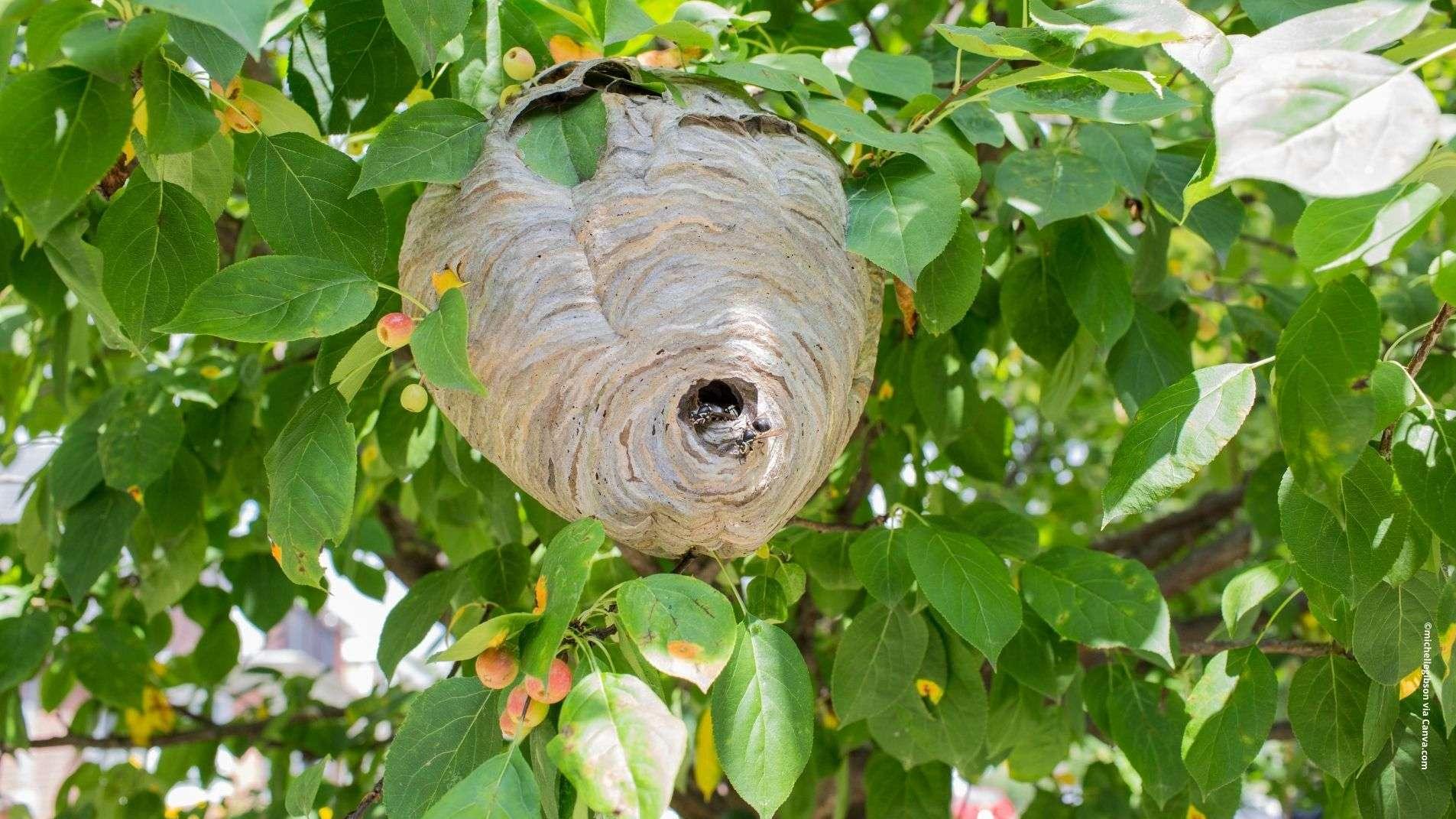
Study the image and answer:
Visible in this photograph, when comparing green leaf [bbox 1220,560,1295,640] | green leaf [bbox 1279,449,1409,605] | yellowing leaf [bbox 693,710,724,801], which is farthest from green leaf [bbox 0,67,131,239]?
yellowing leaf [bbox 693,710,724,801]

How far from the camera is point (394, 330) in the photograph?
4.59 ft

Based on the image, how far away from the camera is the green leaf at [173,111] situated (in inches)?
51.9

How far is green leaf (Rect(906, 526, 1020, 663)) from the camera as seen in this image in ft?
5.17

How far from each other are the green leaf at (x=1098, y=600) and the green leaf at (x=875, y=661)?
184 millimetres

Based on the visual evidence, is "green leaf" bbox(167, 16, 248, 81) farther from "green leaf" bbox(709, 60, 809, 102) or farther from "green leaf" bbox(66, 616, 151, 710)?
"green leaf" bbox(66, 616, 151, 710)

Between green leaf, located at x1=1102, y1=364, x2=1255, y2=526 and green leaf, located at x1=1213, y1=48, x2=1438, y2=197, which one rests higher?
green leaf, located at x1=1213, y1=48, x2=1438, y2=197

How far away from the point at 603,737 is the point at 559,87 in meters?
0.87

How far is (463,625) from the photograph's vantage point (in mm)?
1922

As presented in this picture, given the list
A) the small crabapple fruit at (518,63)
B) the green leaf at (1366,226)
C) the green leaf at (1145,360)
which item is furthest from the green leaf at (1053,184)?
the small crabapple fruit at (518,63)

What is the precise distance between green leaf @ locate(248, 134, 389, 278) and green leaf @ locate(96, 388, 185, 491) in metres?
0.88

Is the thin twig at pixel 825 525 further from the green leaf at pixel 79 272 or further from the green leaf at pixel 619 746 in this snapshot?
the green leaf at pixel 79 272

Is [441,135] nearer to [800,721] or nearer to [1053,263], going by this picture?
[800,721]

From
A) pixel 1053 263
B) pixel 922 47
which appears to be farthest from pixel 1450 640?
pixel 922 47

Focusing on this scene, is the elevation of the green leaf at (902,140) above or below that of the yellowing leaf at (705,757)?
above
